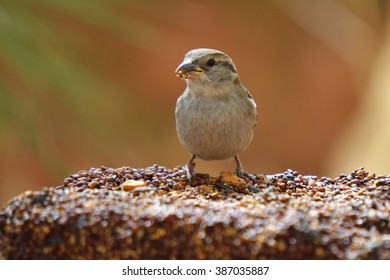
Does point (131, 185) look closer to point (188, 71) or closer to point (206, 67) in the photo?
point (188, 71)

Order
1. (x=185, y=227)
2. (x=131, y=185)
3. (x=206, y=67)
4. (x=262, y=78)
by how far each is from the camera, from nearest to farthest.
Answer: (x=185, y=227) < (x=131, y=185) < (x=206, y=67) < (x=262, y=78)

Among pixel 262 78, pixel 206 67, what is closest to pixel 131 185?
pixel 206 67

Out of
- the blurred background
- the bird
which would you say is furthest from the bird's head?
the blurred background

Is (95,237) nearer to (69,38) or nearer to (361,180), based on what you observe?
(361,180)

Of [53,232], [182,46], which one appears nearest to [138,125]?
[182,46]

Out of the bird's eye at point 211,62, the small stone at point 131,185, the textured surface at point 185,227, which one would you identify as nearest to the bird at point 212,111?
the bird's eye at point 211,62

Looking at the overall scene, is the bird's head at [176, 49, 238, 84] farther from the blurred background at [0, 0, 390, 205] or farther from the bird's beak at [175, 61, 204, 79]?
the blurred background at [0, 0, 390, 205]
